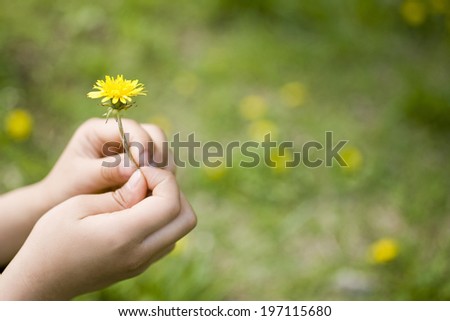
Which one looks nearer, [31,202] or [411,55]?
[31,202]

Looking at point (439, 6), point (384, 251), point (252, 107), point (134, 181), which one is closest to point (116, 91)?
point (134, 181)

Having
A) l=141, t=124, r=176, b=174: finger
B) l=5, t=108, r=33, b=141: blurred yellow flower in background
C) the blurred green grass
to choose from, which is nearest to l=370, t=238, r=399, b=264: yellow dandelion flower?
the blurred green grass

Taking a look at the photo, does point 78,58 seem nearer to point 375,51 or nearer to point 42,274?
point 375,51

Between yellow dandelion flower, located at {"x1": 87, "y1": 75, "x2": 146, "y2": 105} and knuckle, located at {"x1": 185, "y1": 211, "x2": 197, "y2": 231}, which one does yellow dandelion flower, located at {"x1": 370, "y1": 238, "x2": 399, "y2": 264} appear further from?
yellow dandelion flower, located at {"x1": 87, "y1": 75, "x2": 146, "y2": 105}

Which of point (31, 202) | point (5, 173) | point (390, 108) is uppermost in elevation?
point (390, 108)
